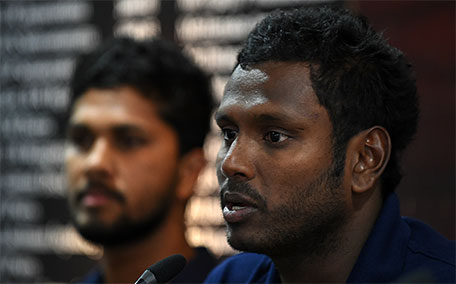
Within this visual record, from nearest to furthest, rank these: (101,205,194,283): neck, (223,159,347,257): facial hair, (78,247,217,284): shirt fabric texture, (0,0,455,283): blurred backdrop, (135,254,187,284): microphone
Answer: (135,254,187,284): microphone < (223,159,347,257): facial hair < (78,247,217,284): shirt fabric texture < (101,205,194,283): neck < (0,0,455,283): blurred backdrop

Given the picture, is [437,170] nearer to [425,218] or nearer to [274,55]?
[425,218]

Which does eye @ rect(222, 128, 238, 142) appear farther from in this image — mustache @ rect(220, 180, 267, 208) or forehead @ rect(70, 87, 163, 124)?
forehead @ rect(70, 87, 163, 124)

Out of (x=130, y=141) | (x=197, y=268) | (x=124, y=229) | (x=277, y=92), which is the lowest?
(x=197, y=268)

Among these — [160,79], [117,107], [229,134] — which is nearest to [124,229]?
[117,107]

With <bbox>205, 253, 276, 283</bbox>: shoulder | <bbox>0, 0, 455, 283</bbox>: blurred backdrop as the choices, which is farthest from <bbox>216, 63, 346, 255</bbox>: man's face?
<bbox>0, 0, 455, 283</bbox>: blurred backdrop

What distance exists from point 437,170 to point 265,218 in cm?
114

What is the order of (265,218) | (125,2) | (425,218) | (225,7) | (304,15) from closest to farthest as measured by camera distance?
(265,218)
(304,15)
(425,218)
(225,7)
(125,2)

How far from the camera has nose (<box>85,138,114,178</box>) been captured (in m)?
2.03

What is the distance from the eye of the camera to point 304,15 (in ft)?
4.41

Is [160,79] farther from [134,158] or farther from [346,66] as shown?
[346,66]

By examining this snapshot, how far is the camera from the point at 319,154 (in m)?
1.24

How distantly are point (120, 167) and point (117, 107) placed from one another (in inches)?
7.5

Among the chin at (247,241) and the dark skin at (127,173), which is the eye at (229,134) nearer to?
the chin at (247,241)

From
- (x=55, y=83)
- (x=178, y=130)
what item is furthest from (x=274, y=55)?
(x=55, y=83)
